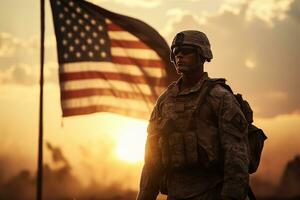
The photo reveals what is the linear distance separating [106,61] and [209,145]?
1187 cm

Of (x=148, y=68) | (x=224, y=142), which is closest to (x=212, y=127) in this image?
(x=224, y=142)

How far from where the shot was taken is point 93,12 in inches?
798

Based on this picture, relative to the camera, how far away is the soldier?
804 centimetres

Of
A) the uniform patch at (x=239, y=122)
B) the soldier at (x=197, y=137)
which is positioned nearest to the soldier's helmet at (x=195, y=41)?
the soldier at (x=197, y=137)

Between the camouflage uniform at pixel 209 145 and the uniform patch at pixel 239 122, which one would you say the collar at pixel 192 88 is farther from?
the uniform patch at pixel 239 122

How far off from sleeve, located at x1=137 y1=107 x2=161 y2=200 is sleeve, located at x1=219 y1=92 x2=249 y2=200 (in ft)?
2.46

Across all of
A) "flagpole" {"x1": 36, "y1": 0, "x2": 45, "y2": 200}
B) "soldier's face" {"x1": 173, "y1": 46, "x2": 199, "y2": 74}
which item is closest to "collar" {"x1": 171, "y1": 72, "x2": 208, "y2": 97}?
"soldier's face" {"x1": 173, "y1": 46, "x2": 199, "y2": 74}

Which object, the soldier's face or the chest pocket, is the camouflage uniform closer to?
the chest pocket

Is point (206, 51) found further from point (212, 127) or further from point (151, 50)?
→ point (151, 50)

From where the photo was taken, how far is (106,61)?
19.9m

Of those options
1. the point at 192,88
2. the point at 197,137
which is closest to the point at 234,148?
the point at 197,137

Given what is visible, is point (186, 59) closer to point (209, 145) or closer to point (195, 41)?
point (195, 41)

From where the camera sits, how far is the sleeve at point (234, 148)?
7926mm

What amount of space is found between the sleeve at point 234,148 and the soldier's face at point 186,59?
427 mm
